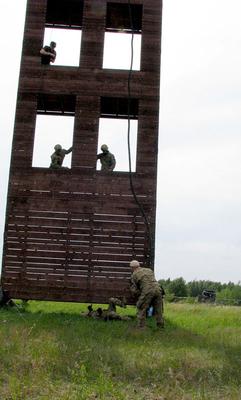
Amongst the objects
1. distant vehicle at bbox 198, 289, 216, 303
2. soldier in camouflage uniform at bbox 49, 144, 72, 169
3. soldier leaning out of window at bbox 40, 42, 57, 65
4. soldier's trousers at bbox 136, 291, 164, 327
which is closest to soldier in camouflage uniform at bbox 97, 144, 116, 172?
soldier in camouflage uniform at bbox 49, 144, 72, 169

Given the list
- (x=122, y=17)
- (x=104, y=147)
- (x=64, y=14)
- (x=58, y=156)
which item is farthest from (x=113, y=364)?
(x=64, y=14)

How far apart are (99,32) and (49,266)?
25.0ft

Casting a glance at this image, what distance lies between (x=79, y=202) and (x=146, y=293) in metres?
4.08

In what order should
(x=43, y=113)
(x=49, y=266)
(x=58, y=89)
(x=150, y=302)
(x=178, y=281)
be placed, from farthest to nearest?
(x=178, y=281), (x=43, y=113), (x=58, y=89), (x=49, y=266), (x=150, y=302)

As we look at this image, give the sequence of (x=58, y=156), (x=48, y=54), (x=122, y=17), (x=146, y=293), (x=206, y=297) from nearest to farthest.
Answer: (x=146, y=293), (x=58, y=156), (x=48, y=54), (x=122, y=17), (x=206, y=297)

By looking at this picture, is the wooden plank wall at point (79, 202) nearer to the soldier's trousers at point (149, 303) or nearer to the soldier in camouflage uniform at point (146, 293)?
the soldier in camouflage uniform at point (146, 293)

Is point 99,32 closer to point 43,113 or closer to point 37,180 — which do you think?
point 43,113

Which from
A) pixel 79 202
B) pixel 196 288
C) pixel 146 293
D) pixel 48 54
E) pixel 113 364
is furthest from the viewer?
pixel 196 288

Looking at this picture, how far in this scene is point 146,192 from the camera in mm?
14695

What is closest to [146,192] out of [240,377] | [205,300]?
[240,377]

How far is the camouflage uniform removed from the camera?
37.8 feet

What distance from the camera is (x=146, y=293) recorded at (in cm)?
1157

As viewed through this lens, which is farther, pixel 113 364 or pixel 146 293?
pixel 146 293

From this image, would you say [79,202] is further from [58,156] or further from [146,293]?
[146,293]
